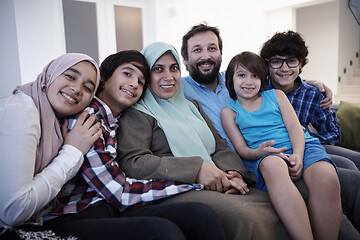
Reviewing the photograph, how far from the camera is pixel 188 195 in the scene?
4.44 ft

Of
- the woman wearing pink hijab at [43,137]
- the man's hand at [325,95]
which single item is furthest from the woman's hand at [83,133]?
the man's hand at [325,95]

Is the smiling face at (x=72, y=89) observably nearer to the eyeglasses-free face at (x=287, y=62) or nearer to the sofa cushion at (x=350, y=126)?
the eyeglasses-free face at (x=287, y=62)

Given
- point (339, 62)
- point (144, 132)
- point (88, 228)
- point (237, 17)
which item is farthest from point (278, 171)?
point (339, 62)

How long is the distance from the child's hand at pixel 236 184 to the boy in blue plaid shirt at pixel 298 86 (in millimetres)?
795

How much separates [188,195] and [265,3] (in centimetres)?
638

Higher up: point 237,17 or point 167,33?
point 237,17

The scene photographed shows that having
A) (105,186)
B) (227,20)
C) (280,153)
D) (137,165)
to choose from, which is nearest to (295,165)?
(280,153)

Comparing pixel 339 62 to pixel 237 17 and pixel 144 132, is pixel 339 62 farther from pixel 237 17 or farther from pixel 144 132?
pixel 144 132

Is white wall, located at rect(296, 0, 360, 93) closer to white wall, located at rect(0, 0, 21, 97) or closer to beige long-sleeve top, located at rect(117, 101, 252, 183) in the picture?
beige long-sleeve top, located at rect(117, 101, 252, 183)

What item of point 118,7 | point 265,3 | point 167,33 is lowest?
point 167,33

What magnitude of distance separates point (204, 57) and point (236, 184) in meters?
1.13

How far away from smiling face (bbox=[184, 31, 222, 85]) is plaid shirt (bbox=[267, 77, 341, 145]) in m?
0.45

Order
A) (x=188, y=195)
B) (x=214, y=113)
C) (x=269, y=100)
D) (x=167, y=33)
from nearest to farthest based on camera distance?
(x=188, y=195), (x=269, y=100), (x=214, y=113), (x=167, y=33)

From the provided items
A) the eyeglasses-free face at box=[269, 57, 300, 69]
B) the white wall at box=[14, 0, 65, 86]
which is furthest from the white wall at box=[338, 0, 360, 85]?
the white wall at box=[14, 0, 65, 86]
